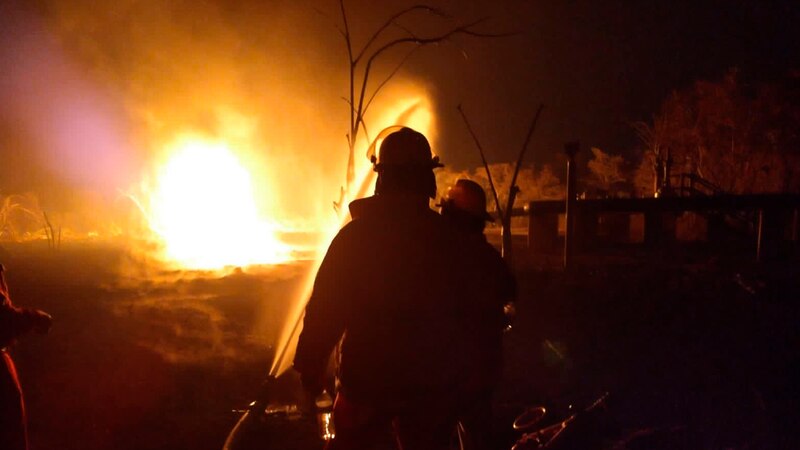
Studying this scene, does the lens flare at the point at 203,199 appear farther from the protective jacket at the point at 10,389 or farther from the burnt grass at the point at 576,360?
the protective jacket at the point at 10,389

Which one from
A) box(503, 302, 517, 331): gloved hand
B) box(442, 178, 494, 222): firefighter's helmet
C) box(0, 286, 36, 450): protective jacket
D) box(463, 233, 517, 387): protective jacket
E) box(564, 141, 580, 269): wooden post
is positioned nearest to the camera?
box(463, 233, 517, 387): protective jacket

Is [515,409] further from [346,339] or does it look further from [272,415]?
[346,339]

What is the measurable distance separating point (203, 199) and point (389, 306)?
3749 cm

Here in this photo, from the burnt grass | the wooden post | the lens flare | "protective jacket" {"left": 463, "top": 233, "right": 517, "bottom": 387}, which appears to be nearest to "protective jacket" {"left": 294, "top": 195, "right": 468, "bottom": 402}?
"protective jacket" {"left": 463, "top": 233, "right": 517, "bottom": 387}

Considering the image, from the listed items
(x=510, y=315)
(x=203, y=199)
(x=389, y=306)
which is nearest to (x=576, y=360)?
(x=510, y=315)

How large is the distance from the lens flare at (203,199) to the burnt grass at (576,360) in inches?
904

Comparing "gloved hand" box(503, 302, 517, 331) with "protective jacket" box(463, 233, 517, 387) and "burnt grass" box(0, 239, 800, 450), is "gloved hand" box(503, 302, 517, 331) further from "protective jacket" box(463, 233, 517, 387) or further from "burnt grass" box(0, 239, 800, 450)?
"burnt grass" box(0, 239, 800, 450)

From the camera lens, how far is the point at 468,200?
355cm

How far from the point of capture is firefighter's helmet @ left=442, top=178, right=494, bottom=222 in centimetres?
347

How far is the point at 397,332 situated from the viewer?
6.85 ft

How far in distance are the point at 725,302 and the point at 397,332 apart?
23.3ft

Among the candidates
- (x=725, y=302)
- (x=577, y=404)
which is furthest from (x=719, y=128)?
(x=577, y=404)

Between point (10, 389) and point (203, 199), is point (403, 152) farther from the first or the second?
point (203, 199)

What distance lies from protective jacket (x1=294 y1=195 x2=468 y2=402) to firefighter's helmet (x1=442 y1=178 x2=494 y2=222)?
130 cm
